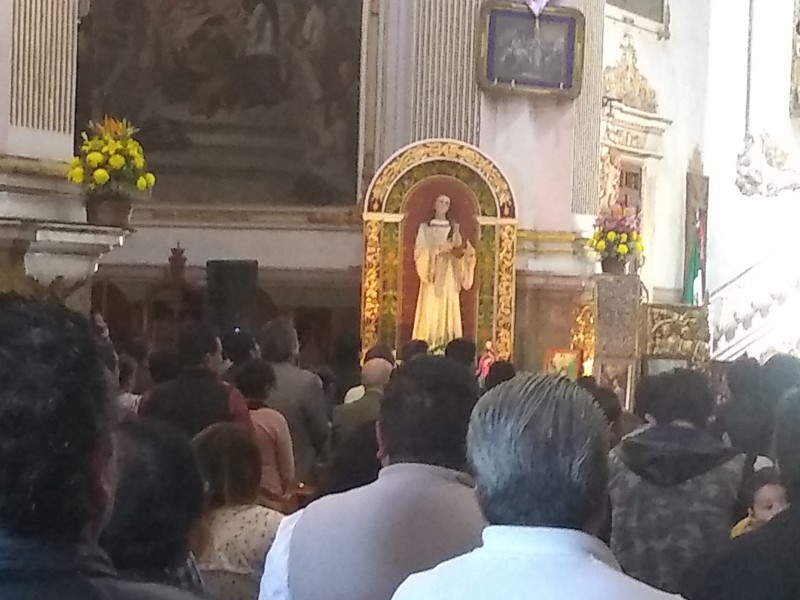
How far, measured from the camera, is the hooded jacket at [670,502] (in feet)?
13.4

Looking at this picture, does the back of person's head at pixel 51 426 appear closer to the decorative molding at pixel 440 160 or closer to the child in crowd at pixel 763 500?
the child in crowd at pixel 763 500

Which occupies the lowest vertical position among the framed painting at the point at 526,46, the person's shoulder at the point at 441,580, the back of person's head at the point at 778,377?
the person's shoulder at the point at 441,580

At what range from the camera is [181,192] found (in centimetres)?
1345

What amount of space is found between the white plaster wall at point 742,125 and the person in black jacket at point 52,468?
16.9 m

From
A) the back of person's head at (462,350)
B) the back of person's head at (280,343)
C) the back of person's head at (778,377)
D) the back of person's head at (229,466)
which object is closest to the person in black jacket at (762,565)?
the back of person's head at (229,466)

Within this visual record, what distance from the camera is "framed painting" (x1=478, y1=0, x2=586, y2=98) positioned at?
1291 centimetres

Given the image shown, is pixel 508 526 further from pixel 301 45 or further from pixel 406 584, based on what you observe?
pixel 301 45

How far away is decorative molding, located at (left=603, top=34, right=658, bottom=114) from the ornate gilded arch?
12.0 ft

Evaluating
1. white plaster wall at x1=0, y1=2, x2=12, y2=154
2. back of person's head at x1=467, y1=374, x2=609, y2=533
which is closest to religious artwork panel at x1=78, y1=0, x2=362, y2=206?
white plaster wall at x1=0, y1=2, x2=12, y2=154

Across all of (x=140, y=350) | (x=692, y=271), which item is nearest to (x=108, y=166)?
(x=140, y=350)

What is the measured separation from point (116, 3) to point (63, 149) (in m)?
5.40

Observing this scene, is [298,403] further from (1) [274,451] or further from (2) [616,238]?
(2) [616,238]

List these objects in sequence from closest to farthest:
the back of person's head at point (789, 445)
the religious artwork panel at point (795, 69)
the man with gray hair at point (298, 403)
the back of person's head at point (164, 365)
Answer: the back of person's head at point (789, 445), the back of person's head at point (164, 365), the man with gray hair at point (298, 403), the religious artwork panel at point (795, 69)

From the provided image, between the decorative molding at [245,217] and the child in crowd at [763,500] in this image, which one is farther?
the decorative molding at [245,217]
